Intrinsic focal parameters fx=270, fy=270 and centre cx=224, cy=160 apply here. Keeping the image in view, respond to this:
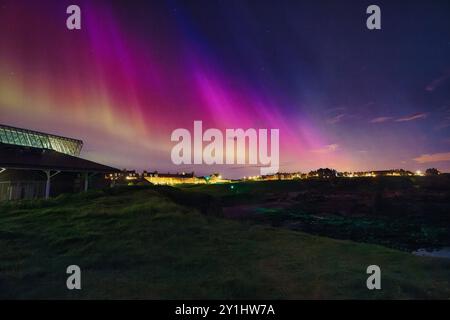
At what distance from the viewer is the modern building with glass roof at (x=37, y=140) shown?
3584 cm

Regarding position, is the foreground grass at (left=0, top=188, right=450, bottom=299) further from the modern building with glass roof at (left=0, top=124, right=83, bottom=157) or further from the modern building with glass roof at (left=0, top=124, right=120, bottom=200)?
the modern building with glass roof at (left=0, top=124, right=83, bottom=157)

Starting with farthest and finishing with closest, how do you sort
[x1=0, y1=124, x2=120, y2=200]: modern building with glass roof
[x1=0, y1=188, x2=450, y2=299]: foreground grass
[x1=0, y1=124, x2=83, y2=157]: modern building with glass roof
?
1. [x1=0, y1=124, x2=83, y2=157]: modern building with glass roof
2. [x1=0, y1=124, x2=120, y2=200]: modern building with glass roof
3. [x1=0, y1=188, x2=450, y2=299]: foreground grass

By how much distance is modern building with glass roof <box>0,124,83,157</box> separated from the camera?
35844mm

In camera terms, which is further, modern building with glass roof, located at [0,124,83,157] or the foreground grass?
modern building with glass roof, located at [0,124,83,157]

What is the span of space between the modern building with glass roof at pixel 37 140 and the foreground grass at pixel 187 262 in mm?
26495

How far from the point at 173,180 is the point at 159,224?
148522 millimetres

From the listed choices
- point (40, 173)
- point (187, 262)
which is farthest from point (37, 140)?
point (187, 262)

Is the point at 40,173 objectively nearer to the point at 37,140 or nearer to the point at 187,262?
the point at 37,140

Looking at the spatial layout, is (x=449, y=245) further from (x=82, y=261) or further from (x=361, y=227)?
(x=82, y=261)

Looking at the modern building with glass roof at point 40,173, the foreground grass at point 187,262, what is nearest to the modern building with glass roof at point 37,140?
the modern building with glass roof at point 40,173

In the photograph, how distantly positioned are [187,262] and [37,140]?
42161 millimetres

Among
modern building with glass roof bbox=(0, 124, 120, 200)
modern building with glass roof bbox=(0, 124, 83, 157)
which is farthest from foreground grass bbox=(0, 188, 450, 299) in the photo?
modern building with glass roof bbox=(0, 124, 83, 157)

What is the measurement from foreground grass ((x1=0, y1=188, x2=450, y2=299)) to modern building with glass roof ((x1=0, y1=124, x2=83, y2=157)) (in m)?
26.5
